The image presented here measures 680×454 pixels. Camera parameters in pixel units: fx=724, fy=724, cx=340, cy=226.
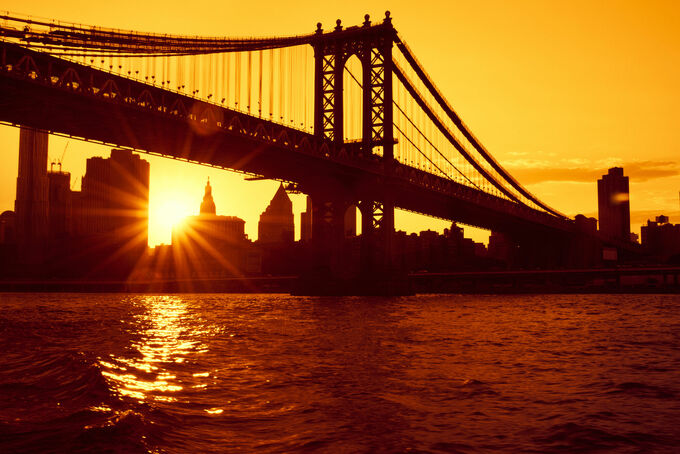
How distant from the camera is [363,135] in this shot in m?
69.9

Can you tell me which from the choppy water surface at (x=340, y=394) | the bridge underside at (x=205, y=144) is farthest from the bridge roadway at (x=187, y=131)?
the choppy water surface at (x=340, y=394)

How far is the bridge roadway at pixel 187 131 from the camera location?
4212cm

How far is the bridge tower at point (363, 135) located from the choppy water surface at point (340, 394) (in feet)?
135

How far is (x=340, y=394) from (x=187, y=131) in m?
40.9

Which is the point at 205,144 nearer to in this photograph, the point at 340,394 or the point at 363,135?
the point at 363,135

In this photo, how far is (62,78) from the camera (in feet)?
138

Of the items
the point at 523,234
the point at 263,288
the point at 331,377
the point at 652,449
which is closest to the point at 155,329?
the point at 331,377

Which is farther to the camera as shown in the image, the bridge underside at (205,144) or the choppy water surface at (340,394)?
the bridge underside at (205,144)

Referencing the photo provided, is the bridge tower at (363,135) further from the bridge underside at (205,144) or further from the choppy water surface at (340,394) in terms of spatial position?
the choppy water surface at (340,394)

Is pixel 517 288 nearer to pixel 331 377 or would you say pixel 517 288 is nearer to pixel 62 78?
pixel 62 78

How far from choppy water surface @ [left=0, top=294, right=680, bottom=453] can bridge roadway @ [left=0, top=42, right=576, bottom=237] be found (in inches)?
820

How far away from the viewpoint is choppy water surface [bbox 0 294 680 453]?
32.5 ft

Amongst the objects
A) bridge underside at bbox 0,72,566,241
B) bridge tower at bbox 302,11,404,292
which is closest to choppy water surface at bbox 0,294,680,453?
bridge underside at bbox 0,72,566,241

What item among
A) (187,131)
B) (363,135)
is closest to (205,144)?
(187,131)
